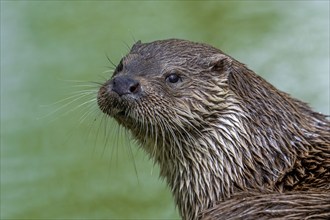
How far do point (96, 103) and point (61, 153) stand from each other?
249 cm

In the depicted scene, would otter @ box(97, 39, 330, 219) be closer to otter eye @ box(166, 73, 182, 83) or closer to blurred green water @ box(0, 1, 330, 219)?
otter eye @ box(166, 73, 182, 83)

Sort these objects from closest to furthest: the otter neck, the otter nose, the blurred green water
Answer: the otter nose
the otter neck
the blurred green water

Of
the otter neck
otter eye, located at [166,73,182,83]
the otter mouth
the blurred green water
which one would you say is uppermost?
the blurred green water

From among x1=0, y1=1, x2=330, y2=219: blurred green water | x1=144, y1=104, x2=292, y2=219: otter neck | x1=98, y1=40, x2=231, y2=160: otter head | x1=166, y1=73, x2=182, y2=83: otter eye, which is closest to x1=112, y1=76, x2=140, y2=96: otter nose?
x1=98, y1=40, x2=231, y2=160: otter head

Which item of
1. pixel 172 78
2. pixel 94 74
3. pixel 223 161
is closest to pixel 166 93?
pixel 172 78

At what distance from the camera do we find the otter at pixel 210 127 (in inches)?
209

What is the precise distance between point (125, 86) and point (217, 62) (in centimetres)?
48

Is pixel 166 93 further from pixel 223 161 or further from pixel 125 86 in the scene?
pixel 223 161

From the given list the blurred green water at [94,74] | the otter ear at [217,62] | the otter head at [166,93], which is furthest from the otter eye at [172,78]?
the blurred green water at [94,74]

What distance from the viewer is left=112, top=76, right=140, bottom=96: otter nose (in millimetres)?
5238

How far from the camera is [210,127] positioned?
5387 mm

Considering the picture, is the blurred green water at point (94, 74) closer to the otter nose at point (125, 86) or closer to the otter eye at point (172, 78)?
the otter eye at point (172, 78)

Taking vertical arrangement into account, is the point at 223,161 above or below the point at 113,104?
below

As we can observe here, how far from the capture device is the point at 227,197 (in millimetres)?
5336
